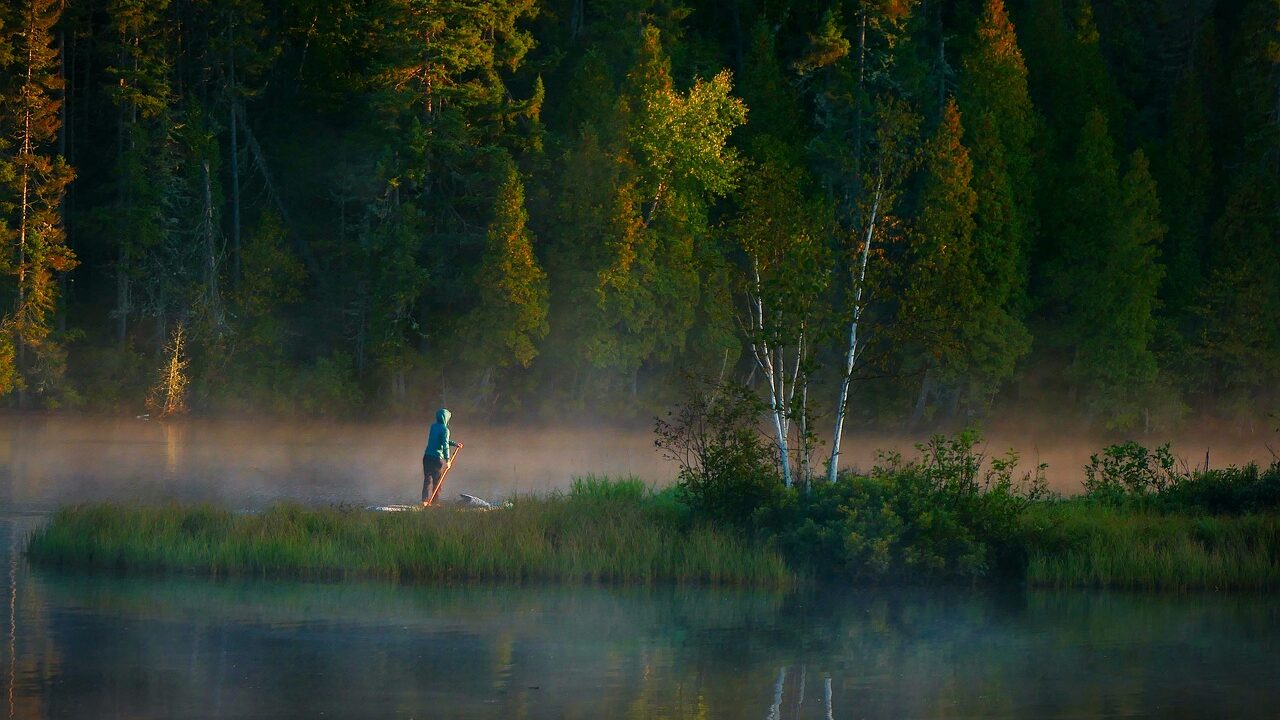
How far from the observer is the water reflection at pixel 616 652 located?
14078 millimetres

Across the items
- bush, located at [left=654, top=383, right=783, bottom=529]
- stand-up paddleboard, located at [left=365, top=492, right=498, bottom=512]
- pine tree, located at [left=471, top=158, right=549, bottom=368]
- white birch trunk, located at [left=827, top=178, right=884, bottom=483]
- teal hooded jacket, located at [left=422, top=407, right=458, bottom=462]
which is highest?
pine tree, located at [left=471, top=158, right=549, bottom=368]

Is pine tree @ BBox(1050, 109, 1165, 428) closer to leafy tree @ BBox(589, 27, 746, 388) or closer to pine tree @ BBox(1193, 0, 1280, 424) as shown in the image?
pine tree @ BBox(1193, 0, 1280, 424)

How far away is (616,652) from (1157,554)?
815 centimetres

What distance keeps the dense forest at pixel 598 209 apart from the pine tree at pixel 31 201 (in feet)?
0.42

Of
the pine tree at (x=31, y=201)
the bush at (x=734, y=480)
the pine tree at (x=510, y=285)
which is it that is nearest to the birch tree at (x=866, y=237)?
the bush at (x=734, y=480)

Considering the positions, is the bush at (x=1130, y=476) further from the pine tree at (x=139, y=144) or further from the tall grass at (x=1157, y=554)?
the pine tree at (x=139, y=144)

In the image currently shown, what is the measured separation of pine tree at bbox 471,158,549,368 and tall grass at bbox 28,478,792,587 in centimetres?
2866

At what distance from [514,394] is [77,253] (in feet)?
59.3

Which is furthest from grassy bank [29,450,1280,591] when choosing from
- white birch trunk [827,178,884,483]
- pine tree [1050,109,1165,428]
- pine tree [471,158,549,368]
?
pine tree [1050,109,1165,428]

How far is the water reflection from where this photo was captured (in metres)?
14.1

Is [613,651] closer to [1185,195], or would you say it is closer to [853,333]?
[853,333]

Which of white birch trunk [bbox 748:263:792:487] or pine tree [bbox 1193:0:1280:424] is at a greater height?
pine tree [bbox 1193:0:1280:424]

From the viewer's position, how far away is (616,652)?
53.8ft

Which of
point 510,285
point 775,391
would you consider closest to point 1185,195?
point 510,285
